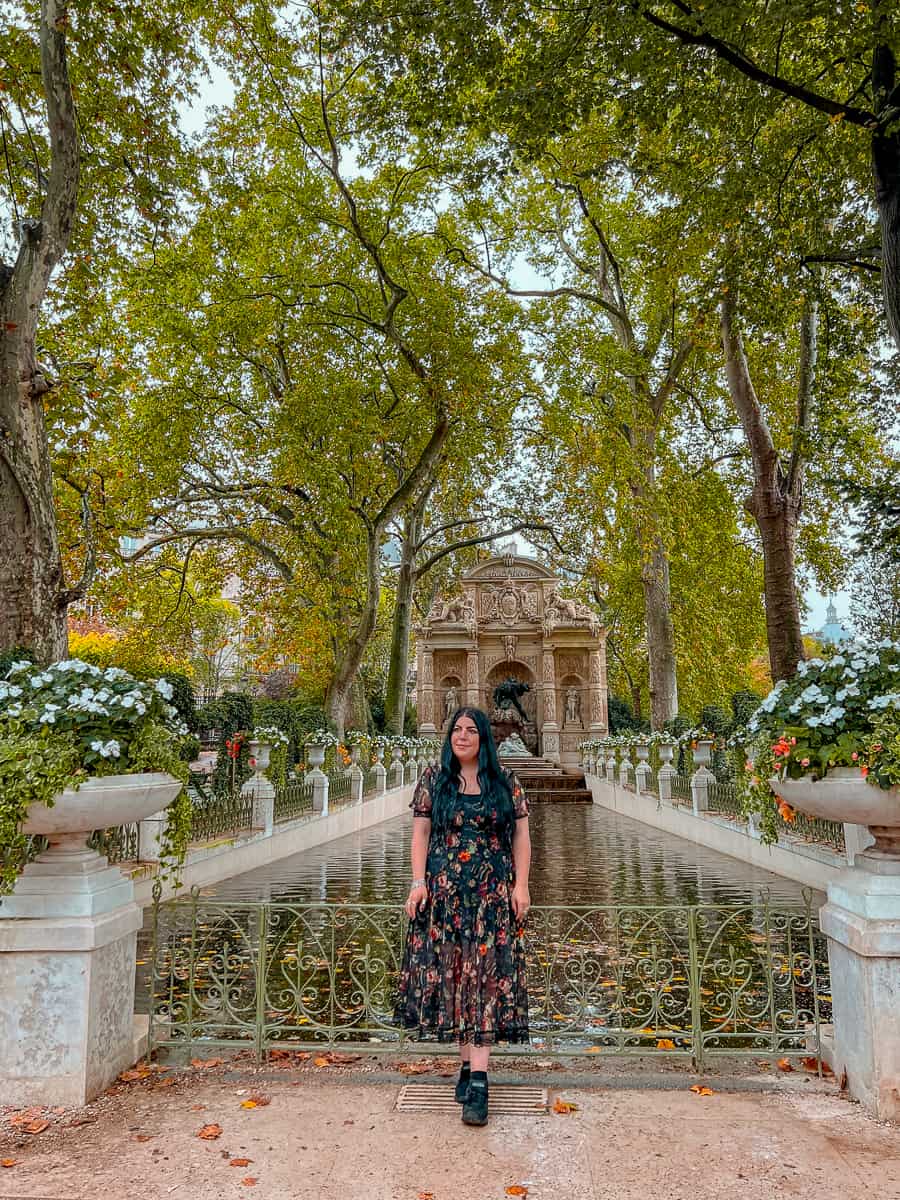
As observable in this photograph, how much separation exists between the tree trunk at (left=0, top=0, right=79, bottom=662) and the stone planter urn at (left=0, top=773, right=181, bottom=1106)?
155 inches

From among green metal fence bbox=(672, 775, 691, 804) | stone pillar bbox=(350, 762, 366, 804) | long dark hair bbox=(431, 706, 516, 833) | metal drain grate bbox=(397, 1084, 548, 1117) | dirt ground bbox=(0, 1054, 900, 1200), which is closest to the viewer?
dirt ground bbox=(0, 1054, 900, 1200)

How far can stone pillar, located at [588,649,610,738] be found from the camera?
117ft

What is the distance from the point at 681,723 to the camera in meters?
18.3

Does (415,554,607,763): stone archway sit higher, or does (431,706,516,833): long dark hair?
(415,554,607,763): stone archway

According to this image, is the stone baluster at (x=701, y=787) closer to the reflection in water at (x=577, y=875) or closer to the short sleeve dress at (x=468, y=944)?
the reflection in water at (x=577, y=875)

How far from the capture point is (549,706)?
3634cm

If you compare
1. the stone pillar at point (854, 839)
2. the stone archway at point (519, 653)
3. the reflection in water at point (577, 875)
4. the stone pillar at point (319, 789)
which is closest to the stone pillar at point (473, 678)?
the stone archway at point (519, 653)

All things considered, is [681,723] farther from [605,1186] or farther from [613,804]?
[605,1186]

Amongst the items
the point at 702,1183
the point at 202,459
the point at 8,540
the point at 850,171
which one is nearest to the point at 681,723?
the point at 850,171

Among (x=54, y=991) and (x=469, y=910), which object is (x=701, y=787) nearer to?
(x=469, y=910)

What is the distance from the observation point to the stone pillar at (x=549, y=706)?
35.7 m

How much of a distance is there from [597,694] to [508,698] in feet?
15.5

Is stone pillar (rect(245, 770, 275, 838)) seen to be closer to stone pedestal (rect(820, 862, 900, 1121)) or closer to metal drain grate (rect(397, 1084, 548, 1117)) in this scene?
metal drain grate (rect(397, 1084, 548, 1117))

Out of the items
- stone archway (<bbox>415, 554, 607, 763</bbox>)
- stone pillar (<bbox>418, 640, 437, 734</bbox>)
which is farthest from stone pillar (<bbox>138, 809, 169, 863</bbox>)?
stone pillar (<bbox>418, 640, 437, 734</bbox>)
